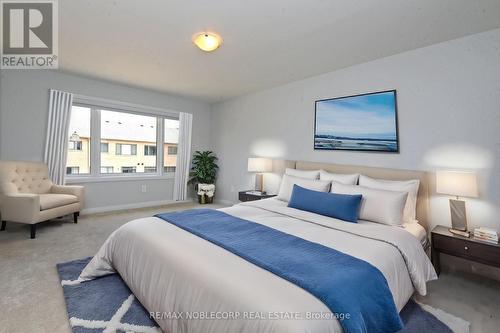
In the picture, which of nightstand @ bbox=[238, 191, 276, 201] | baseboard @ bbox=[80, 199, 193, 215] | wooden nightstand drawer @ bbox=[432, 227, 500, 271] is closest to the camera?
wooden nightstand drawer @ bbox=[432, 227, 500, 271]

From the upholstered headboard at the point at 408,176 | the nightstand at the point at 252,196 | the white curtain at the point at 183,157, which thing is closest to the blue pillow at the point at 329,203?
the upholstered headboard at the point at 408,176

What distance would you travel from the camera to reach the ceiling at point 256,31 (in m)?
2.12

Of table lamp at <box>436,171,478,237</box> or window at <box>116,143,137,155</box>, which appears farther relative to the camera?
window at <box>116,143,137,155</box>

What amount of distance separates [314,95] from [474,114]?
1.96 m

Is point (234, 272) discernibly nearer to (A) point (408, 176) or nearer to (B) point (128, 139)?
(A) point (408, 176)

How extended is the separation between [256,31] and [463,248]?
283 centimetres

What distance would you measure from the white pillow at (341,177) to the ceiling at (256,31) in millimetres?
1487

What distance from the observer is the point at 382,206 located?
7.81 ft

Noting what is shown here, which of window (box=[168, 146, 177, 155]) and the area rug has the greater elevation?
window (box=[168, 146, 177, 155])

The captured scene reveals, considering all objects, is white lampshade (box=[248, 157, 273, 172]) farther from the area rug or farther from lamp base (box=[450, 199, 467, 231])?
A: the area rug

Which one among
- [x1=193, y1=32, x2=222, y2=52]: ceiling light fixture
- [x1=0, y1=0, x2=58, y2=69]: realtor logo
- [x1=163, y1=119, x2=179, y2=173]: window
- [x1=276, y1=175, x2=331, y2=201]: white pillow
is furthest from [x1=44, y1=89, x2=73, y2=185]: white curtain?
[x1=276, y1=175, x2=331, y2=201]: white pillow

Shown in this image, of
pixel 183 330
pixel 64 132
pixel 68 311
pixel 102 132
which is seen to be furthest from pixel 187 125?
pixel 183 330

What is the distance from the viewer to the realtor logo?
88.9 inches

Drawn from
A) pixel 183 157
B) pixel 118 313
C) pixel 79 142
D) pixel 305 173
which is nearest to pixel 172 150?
pixel 183 157
